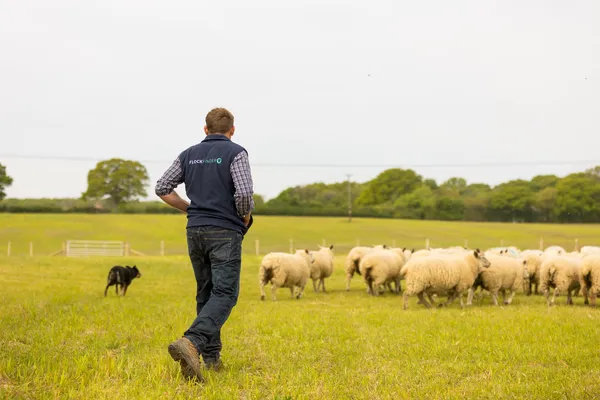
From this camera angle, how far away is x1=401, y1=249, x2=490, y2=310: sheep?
45.8 feet

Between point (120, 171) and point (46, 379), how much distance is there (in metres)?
101

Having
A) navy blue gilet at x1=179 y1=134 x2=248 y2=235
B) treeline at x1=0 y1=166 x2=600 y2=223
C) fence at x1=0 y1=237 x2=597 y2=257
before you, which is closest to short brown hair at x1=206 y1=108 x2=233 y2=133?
navy blue gilet at x1=179 y1=134 x2=248 y2=235

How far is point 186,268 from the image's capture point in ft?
99.7

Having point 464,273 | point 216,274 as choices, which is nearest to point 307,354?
point 216,274

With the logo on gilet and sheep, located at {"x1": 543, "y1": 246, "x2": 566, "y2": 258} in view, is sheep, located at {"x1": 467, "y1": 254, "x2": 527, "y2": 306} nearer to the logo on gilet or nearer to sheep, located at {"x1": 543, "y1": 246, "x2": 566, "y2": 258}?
sheep, located at {"x1": 543, "y1": 246, "x2": 566, "y2": 258}

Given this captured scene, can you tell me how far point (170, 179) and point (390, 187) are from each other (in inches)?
4666

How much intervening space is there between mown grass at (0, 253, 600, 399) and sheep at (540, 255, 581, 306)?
294cm

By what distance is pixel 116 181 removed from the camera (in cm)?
10244

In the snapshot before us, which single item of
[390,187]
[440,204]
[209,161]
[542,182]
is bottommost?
[209,161]

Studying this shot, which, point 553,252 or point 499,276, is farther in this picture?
point 553,252

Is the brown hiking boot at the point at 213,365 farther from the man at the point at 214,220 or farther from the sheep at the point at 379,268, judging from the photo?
the sheep at the point at 379,268

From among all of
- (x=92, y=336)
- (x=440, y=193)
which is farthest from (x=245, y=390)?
(x=440, y=193)

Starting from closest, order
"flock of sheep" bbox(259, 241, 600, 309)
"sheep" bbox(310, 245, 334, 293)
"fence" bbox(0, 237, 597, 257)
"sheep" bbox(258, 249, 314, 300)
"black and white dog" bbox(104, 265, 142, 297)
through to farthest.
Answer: "flock of sheep" bbox(259, 241, 600, 309) → "black and white dog" bbox(104, 265, 142, 297) → "sheep" bbox(258, 249, 314, 300) → "sheep" bbox(310, 245, 334, 293) → "fence" bbox(0, 237, 597, 257)

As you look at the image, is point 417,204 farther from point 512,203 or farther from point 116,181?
point 116,181
